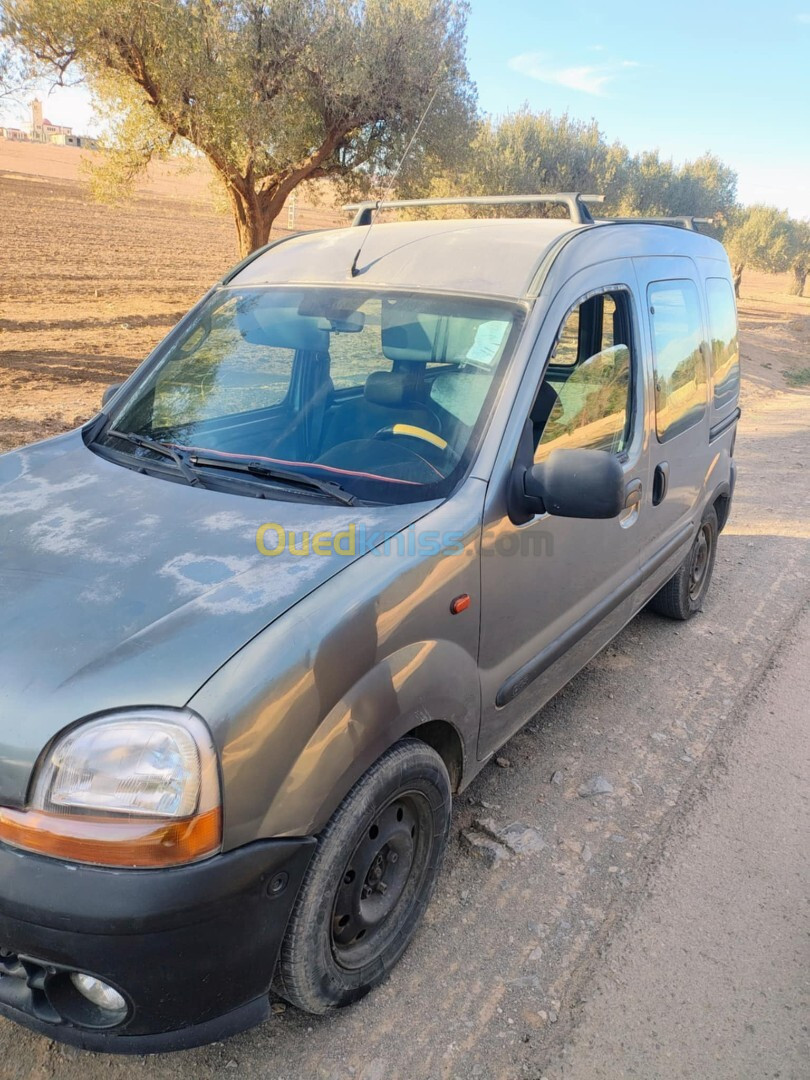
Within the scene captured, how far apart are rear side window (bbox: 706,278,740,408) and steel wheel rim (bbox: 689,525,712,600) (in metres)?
0.75

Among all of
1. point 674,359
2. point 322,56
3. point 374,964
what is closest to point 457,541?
point 374,964

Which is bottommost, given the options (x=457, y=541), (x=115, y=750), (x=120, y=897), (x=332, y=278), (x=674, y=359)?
(x=120, y=897)

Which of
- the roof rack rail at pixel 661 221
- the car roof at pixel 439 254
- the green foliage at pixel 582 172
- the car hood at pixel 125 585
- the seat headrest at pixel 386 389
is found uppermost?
the green foliage at pixel 582 172

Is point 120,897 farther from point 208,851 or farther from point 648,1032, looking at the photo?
point 648,1032

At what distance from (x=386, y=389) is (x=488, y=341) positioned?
372mm

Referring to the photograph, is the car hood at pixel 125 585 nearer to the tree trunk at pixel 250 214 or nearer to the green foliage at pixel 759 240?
the tree trunk at pixel 250 214

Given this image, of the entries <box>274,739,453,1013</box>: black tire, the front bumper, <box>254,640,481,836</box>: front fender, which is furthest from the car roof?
the front bumper

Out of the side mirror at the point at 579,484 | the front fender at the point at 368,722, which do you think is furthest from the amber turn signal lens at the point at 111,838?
the side mirror at the point at 579,484

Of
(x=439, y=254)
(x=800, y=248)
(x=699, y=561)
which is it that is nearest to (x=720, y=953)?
(x=439, y=254)

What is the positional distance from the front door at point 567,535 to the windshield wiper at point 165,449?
909mm

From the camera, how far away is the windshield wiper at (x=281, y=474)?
2338 mm

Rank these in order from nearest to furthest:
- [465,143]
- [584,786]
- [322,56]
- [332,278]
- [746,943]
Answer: [746,943] < [332,278] < [584,786] < [322,56] < [465,143]

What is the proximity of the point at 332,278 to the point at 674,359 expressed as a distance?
1629 mm

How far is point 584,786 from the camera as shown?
10.4 feet
